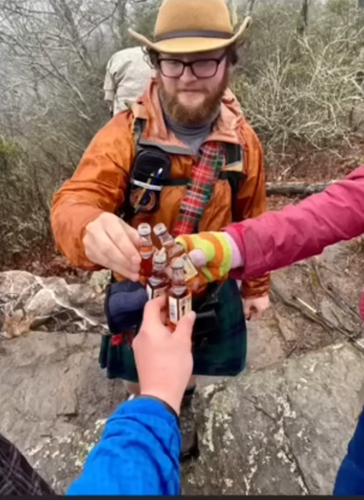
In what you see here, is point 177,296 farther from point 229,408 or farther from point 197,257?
point 229,408

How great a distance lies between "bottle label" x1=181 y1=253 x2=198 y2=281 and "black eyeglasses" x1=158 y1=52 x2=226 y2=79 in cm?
79

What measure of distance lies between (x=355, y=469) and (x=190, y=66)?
146 centimetres

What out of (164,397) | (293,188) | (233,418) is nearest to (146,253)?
(164,397)

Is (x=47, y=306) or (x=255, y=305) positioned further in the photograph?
(x=47, y=306)

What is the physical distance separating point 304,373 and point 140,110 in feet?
5.23

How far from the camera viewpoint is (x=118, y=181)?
4.90 ft

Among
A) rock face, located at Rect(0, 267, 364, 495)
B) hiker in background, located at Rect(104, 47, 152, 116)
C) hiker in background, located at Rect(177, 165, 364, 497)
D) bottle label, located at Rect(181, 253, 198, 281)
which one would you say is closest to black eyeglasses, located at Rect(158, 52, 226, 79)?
hiker in background, located at Rect(177, 165, 364, 497)

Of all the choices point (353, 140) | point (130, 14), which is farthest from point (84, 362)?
point (130, 14)

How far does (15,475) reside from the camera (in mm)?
817

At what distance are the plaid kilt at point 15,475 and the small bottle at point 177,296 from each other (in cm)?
40

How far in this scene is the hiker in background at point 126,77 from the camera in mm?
2525

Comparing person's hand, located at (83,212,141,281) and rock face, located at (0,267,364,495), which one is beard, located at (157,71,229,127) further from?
rock face, located at (0,267,364,495)

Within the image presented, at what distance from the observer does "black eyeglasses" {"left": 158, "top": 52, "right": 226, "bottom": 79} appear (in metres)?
1.53

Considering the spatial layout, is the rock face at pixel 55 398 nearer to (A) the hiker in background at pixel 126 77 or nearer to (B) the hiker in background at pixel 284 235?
(B) the hiker in background at pixel 284 235
